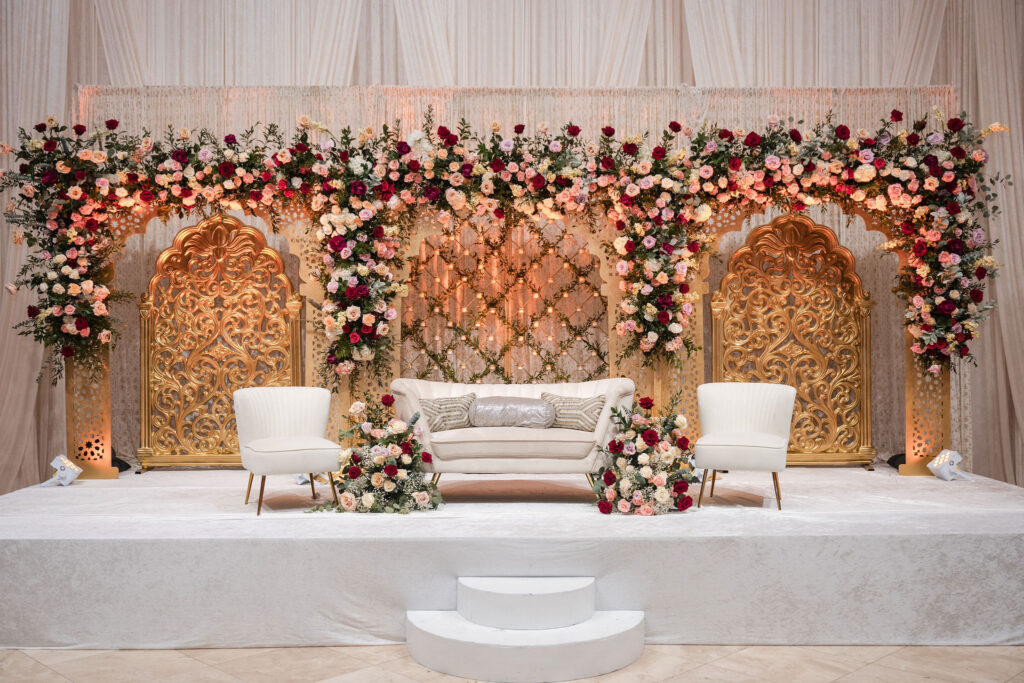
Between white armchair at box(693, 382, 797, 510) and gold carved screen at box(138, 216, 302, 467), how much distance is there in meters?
3.39

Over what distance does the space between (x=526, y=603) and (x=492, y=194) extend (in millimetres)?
3392

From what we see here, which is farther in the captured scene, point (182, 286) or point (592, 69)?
point (592, 69)

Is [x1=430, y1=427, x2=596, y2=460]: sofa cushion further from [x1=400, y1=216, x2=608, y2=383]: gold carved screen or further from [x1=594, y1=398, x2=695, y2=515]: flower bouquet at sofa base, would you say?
[x1=400, y1=216, x2=608, y2=383]: gold carved screen

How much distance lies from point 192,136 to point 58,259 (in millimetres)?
2097

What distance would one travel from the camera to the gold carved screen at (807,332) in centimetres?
691

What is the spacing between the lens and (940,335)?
6.30m

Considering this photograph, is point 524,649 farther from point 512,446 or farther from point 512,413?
Answer: point 512,413

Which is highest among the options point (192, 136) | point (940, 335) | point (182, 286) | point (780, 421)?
point (192, 136)

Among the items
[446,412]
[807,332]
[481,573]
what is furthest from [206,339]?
[807,332]

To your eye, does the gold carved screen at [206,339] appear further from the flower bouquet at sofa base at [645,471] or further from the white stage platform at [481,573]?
the flower bouquet at sofa base at [645,471]

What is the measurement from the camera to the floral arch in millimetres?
6074

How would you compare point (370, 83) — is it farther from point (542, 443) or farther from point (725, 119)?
point (542, 443)

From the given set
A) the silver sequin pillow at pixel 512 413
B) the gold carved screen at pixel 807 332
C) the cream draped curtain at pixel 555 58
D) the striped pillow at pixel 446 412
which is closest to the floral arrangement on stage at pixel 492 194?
the gold carved screen at pixel 807 332

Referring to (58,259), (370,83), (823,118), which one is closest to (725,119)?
(823,118)
